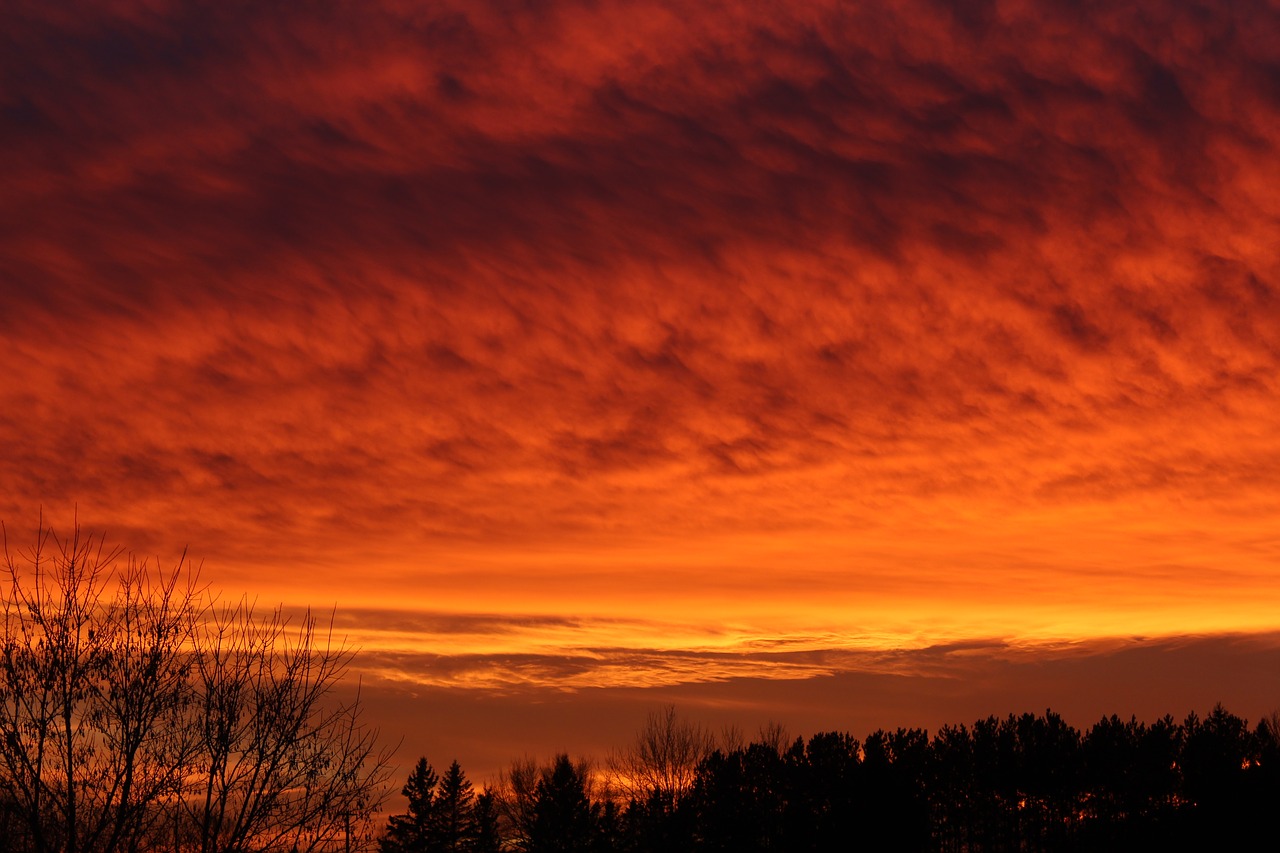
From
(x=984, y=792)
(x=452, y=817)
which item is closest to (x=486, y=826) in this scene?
(x=452, y=817)

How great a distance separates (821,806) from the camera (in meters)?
77.3

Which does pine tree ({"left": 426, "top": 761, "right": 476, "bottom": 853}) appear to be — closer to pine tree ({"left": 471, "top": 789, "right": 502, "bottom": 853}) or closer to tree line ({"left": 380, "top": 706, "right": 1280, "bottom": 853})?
pine tree ({"left": 471, "top": 789, "right": 502, "bottom": 853})

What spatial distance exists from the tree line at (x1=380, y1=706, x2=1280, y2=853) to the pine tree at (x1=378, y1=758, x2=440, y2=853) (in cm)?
2720

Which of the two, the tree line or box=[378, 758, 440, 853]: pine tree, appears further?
box=[378, 758, 440, 853]: pine tree

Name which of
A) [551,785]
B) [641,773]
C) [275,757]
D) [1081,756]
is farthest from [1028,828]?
[275,757]

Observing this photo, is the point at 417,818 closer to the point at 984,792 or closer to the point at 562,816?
the point at 562,816

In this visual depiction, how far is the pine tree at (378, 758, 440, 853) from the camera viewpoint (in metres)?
111

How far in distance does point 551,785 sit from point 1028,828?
49.6m

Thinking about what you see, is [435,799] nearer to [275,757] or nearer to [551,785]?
[551,785]

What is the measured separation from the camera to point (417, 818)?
113188 mm

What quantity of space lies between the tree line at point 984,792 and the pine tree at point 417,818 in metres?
27.2

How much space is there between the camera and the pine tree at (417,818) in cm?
11100

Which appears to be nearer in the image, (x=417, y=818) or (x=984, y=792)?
(x=984, y=792)

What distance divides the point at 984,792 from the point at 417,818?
202 ft
